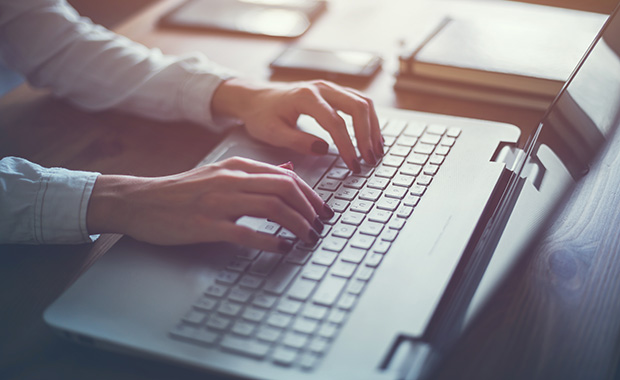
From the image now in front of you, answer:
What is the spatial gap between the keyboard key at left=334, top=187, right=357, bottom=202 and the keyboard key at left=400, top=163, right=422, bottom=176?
76 mm

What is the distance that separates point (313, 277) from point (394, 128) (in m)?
0.35

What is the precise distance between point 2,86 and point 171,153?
681 millimetres

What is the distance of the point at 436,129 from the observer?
829mm

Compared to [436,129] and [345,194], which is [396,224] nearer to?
[345,194]

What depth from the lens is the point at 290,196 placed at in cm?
62

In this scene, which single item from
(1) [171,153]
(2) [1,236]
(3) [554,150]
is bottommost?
(2) [1,236]

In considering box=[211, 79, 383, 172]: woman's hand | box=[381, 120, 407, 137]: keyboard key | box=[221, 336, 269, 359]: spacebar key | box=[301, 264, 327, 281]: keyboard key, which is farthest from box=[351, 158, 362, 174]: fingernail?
box=[221, 336, 269, 359]: spacebar key

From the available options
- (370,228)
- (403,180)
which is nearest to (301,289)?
(370,228)

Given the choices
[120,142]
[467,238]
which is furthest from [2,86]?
[467,238]

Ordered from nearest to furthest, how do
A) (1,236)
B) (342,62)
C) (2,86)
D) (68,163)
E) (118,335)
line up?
(118,335), (1,236), (68,163), (342,62), (2,86)

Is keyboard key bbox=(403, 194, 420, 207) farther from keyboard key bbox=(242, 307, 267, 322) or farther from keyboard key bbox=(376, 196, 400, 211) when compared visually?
keyboard key bbox=(242, 307, 267, 322)

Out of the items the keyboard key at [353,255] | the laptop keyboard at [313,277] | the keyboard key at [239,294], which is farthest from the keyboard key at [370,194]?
the keyboard key at [239,294]

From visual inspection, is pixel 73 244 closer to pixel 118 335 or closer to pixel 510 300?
pixel 118 335

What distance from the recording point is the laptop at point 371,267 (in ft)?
1.65
